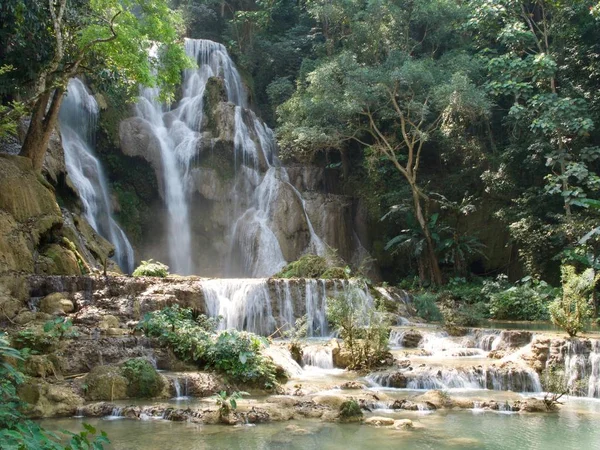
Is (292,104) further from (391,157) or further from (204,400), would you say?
(204,400)

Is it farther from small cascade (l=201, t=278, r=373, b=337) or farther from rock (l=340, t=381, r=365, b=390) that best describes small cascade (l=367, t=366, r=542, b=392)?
small cascade (l=201, t=278, r=373, b=337)

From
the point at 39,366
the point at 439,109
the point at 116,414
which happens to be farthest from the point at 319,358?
the point at 439,109

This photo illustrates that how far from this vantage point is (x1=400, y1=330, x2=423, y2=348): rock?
42.4ft

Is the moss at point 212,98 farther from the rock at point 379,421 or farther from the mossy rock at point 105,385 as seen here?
the rock at point 379,421

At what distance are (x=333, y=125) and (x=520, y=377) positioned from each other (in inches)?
547

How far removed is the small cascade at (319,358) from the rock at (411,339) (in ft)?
8.35

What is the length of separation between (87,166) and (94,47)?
23.1 feet

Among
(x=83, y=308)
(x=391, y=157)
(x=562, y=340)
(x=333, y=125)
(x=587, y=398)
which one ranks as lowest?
(x=587, y=398)

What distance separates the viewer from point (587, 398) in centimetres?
941

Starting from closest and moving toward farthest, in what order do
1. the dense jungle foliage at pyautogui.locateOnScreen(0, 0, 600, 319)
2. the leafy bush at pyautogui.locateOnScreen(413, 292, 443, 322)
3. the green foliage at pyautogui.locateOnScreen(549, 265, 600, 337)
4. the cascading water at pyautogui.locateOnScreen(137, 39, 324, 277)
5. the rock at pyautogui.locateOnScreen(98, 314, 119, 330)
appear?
the green foliage at pyautogui.locateOnScreen(549, 265, 600, 337) → the rock at pyautogui.locateOnScreen(98, 314, 119, 330) → the dense jungle foliage at pyautogui.locateOnScreen(0, 0, 600, 319) → the leafy bush at pyautogui.locateOnScreen(413, 292, 443, 322) → the cascading water at pyautogui.locateOnScreen(137, 39, 324, 277)

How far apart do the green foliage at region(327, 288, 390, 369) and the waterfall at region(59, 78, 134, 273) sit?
1092 centimetres

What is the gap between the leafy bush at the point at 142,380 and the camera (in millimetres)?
8469

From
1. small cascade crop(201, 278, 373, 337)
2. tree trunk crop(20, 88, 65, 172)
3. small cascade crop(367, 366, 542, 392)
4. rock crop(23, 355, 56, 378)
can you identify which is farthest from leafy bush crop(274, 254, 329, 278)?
rock crop(23, 355, 56, 378)

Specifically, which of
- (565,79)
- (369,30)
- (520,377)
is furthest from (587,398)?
(369,30)
